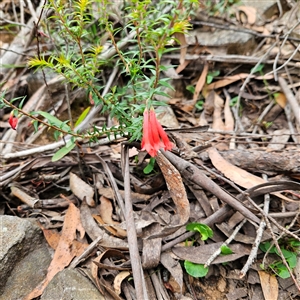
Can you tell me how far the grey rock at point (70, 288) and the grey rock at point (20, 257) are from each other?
177 mm

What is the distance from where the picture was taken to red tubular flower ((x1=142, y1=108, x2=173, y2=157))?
52.1 inches

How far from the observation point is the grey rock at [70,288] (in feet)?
4.72

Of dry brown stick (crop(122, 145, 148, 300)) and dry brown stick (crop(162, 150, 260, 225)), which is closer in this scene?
dry brown stick (crop(122, 145, 148, 300))

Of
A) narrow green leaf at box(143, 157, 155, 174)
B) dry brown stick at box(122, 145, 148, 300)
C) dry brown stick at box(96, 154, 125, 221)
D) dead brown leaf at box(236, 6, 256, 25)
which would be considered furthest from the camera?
dead brown leaf at box(236, 6, 256, 25)

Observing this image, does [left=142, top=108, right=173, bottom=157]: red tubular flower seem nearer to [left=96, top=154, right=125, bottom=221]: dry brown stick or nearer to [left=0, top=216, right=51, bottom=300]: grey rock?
[left=96, top=154, right=125, bottom=221]: dry brown stick

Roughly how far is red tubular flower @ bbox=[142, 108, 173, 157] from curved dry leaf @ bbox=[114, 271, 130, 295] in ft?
2.08

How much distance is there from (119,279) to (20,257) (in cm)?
57

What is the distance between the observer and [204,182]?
5.42ft

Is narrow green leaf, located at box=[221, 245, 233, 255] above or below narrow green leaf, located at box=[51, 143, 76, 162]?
below

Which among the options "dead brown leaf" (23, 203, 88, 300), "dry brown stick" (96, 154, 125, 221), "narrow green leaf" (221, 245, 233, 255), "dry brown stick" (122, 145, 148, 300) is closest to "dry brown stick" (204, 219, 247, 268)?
"narrow green leaf" (221, 245, 233, 255)

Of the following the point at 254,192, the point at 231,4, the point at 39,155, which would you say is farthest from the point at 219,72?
the point at 39,155

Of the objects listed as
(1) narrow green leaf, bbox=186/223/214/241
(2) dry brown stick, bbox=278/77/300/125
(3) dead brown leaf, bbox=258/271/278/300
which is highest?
(2) dry brown stick, bbox=278/77/300/125

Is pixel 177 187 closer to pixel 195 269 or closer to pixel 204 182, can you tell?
pixel 204 182

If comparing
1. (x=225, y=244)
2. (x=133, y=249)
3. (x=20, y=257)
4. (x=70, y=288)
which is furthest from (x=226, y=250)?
(x=20, y=257)
